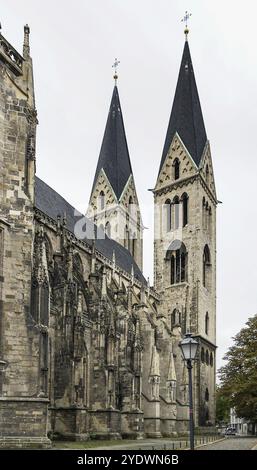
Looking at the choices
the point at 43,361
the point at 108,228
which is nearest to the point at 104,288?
the point at 43,361

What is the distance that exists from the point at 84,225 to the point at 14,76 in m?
31.0

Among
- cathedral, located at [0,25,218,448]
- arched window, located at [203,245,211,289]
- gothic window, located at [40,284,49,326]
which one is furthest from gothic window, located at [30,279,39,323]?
arched window, located at [203,245,211,289]

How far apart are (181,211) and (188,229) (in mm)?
2151

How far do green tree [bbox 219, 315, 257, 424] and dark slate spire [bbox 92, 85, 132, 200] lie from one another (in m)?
24.5

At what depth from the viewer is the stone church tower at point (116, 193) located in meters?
75.6

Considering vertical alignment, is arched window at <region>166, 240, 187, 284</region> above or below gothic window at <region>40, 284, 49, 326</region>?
above

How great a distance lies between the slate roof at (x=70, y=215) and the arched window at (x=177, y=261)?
363 cm

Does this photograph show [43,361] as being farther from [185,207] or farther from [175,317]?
[185,207]

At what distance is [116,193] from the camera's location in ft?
249

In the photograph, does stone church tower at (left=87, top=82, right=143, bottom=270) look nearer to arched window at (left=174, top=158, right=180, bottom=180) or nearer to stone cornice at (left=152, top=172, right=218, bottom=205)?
stone cornice at (left=152, top=172, right=218, bottom=205)

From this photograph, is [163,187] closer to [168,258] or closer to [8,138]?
[168,258]

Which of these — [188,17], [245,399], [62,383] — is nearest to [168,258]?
[245,399]

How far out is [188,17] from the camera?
249 feet

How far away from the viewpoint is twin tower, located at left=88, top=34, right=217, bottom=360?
66.9 meters
